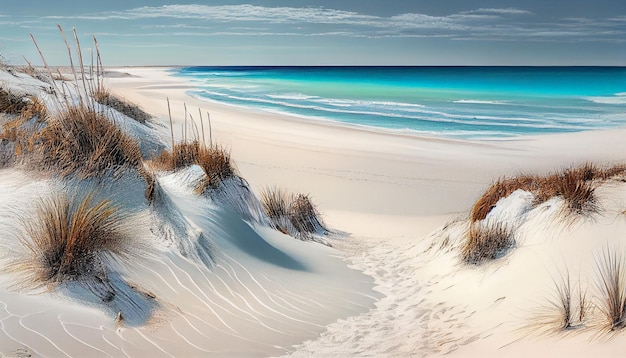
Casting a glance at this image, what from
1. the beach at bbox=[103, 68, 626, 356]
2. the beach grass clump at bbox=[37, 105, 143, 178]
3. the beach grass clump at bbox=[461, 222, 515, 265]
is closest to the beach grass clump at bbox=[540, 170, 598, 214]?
the beach at bbox=[103, 68, 626, 356]

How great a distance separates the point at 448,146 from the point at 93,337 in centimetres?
1889

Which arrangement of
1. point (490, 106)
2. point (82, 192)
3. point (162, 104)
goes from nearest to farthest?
point (82, 192) → point (162, 104) → point (490, 106)

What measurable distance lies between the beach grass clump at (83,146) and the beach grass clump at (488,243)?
3.53 m

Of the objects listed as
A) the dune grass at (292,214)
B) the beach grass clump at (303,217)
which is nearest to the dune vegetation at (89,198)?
the dune grass at (292,214)

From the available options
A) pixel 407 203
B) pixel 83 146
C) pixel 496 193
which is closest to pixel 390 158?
pixel 407 203

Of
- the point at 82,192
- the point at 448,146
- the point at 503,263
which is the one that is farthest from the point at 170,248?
the point at 448,146

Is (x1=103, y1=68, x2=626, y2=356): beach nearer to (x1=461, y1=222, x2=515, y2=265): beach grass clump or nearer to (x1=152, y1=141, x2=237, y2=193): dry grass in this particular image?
(x1=461, y1=222, x2=515, y2=265): beach grass clump

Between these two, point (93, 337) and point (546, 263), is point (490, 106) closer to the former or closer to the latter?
point (546, 263)

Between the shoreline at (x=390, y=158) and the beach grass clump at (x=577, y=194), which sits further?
the shoreline at (x=390, y=158)

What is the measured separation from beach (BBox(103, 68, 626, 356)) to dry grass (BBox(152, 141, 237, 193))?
202 centimetres

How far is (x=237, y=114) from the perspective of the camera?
3206 centimetres

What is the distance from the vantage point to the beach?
15.4 feet

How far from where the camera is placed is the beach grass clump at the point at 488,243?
6.27 metres

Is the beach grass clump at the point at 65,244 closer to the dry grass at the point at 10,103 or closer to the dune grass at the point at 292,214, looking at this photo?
the dry grass at the point at 10,103
